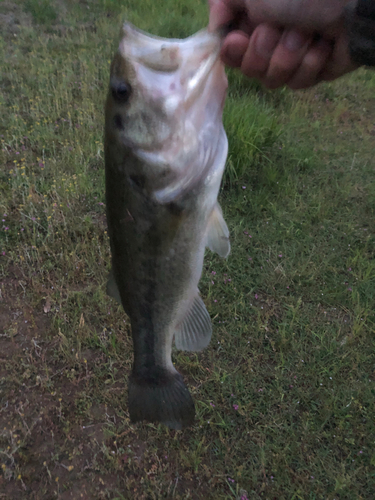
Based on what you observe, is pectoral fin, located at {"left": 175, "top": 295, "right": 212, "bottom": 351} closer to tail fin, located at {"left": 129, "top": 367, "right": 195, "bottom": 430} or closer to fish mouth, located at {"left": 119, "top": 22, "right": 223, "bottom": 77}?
tail fin, located at {"left": 129, "top": 367, "right": 195, "bottom": 430}

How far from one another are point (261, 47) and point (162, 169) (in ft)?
1.64

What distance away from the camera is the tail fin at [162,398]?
155 centimetres

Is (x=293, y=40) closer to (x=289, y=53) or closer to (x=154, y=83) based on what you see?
(x=289, y=53)

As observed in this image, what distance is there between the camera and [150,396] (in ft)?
5.17

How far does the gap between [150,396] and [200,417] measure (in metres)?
0.95

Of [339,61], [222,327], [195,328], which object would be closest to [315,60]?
[339,61]

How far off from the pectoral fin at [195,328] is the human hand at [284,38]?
0.86 meters

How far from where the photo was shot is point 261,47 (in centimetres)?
118

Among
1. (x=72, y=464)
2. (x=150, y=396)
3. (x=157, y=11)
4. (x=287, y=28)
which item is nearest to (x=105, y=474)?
(x=72, y=464)

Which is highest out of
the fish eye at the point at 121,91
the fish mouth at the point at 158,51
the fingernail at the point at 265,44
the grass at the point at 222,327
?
the fingernail at the point at 265,44

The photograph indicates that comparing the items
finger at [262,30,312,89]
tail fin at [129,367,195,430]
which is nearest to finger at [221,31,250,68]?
finger at [262,30,312,89]

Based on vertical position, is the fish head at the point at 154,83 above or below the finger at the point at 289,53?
below

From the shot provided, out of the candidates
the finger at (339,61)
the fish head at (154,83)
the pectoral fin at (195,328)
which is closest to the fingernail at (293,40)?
the finger at (339,61)

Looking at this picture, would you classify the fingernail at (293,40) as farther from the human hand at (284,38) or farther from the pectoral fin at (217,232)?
the pectoral fin at (217,232)
